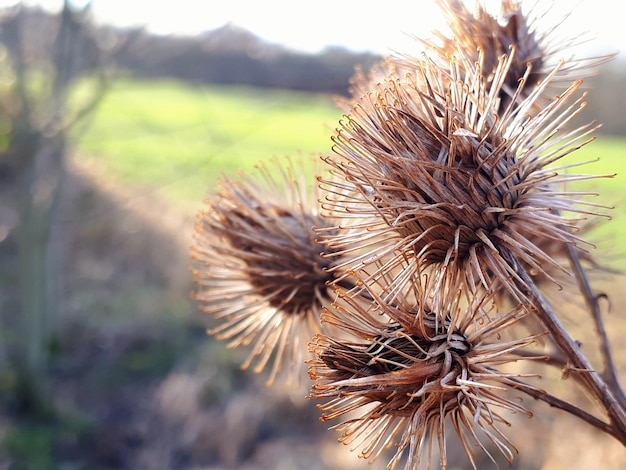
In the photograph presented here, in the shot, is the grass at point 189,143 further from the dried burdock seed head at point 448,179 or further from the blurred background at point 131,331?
the dried burdock seed head at point 448,179

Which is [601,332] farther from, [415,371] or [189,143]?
[189,143]

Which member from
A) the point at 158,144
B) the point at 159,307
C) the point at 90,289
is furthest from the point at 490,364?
the point at 158,144

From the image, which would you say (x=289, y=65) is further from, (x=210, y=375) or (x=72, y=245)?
(x=72, y=245)

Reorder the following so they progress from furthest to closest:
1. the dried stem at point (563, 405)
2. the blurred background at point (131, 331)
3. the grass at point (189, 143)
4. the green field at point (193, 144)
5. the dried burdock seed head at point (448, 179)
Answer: the grass at point (189, 143) < the green field at point (193, 144) < the blurred background at point (131, 331) < the dried burdock seed head at point (448, 179) < the dried stem at point (563, 405)

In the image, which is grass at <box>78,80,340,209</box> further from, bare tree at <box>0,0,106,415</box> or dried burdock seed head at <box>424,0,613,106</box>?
dried burdock seed head at <box>424,0,613,106</box>

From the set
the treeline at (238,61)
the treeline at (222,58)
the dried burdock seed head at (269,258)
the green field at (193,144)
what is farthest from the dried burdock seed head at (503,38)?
the green field at (193,144)

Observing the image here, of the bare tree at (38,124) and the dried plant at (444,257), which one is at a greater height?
the bare tree at (38,124)
